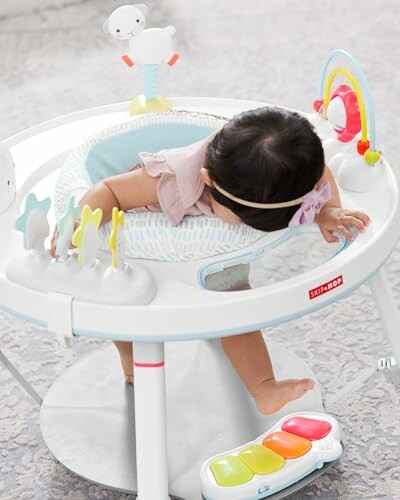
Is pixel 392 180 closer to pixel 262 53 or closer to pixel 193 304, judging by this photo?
pixel 193 304

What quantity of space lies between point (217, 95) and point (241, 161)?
125 cm

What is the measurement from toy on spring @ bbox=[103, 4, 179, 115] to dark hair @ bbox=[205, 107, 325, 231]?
0.29 m

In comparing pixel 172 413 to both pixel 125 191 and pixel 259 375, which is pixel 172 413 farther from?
pixel 125 191

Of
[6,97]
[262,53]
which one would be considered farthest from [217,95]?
[6,97]

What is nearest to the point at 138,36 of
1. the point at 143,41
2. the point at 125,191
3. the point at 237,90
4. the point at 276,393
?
the point at 143,41

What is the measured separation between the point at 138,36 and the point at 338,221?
380 millimetres

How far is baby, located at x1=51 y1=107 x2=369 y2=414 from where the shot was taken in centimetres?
100

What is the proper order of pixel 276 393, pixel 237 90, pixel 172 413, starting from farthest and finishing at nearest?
1. pixel 237 90
2. pixel 172 413
3. pixel 276 393

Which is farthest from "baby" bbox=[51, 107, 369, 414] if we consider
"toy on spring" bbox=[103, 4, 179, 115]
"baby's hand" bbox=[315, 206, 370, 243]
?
"toy on spring" bbox=[103, 4, 179, 115]

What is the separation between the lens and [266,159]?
0.99 metres

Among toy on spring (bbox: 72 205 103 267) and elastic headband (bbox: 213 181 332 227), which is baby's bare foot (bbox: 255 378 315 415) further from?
toy on spring (bbox: 72 205 103 267)

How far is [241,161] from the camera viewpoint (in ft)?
3.29

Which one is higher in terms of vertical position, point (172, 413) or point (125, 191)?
A: point (125, 191)

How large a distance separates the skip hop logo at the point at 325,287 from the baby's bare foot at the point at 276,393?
207 mm
